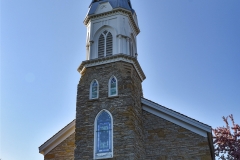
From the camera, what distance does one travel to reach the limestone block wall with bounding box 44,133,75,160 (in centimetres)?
1595

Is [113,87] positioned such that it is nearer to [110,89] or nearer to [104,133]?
[110,89]

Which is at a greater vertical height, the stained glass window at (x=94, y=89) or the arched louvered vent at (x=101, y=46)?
the arched louvered vent at (x=101, y=46)

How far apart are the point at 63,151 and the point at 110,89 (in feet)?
14.0

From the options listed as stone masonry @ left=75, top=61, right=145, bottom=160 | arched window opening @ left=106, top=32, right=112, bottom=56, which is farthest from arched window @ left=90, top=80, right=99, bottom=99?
arched window opening @ left=106, top=32, right=112, bottom=56

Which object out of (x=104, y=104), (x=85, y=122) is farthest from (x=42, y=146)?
(x=104, y=104)

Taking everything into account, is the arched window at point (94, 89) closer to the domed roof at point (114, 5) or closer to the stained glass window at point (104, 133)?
the stained glass window at point (104, 133)

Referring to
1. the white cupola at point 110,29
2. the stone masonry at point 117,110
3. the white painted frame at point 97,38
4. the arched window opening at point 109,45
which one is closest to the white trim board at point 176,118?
the stone masonry at point 117,110

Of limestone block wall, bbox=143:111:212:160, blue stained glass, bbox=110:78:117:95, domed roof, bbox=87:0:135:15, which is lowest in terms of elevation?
limestone block wall, bbox=143:111:212:160

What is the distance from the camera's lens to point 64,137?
16391 mm

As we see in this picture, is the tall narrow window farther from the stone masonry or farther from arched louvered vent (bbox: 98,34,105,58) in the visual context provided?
arched louvered vent (bbox: 98,34,105,58)

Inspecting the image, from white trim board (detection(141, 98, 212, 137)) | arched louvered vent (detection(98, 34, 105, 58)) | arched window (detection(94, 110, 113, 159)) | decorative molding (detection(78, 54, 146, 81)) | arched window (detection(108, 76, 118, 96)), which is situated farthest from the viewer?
arched louvered vent (detection(98, 34, 105, 58))

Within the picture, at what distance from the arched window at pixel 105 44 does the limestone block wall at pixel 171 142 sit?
4148 mm

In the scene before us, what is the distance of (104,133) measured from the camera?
46.0 ft

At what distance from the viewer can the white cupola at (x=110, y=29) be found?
53.1ft
